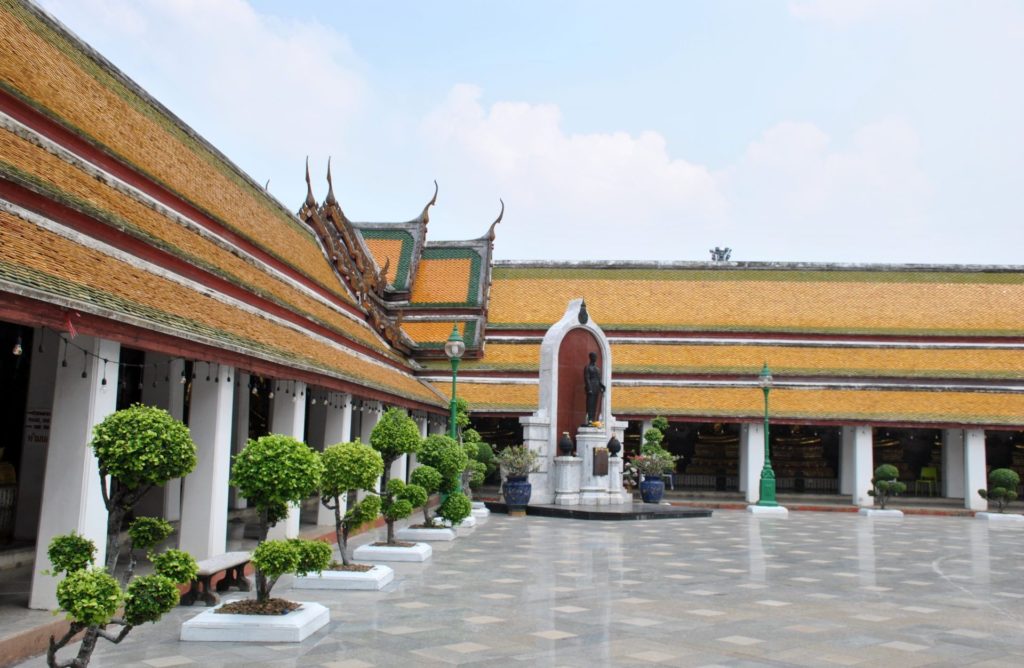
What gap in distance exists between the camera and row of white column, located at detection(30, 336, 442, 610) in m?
8.91

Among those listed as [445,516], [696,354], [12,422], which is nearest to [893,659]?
[445,516]

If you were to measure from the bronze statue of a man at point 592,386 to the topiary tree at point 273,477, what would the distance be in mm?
18382

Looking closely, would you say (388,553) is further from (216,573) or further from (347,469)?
(216,573)

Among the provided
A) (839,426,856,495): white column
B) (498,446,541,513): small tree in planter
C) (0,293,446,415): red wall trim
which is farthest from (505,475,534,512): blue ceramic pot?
(839,426,856,495): white column

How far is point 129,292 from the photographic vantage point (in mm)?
10484

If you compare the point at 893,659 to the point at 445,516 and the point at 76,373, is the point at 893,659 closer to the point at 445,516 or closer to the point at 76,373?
the point at 76,373

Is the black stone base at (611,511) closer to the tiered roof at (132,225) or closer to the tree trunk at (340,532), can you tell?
the tiered roof at (132,225)

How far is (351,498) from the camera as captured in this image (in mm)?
22672

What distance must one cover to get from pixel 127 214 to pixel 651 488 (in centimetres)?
1937

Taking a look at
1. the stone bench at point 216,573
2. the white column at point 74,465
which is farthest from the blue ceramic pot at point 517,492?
the white column at point 74,465

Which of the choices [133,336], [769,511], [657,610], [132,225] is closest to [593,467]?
[769,511]

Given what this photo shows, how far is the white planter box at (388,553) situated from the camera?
14.5 meters

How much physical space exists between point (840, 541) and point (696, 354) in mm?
16271

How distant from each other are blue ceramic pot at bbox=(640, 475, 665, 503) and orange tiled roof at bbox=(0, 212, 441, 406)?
45.6ft
